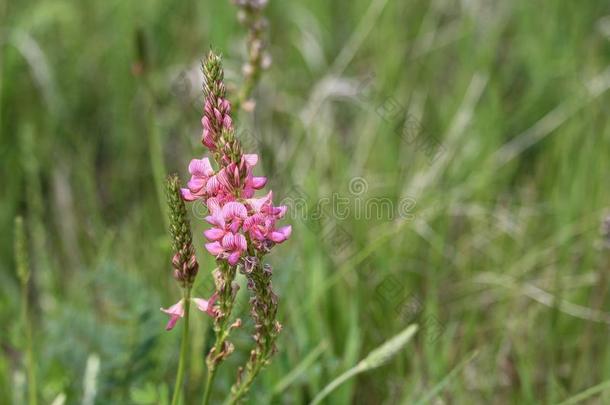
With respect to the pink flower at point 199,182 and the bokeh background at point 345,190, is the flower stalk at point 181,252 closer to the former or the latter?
the pink flower at point 199,182

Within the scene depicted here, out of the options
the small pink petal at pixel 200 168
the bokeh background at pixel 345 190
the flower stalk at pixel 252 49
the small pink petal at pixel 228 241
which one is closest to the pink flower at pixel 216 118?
the small pink petal at pixel 200 168

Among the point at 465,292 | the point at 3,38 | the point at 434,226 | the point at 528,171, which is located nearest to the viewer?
the point at 465,292

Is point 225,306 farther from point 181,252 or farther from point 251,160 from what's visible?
point 251,160

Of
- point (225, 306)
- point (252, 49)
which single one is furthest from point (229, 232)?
point (252, 49)

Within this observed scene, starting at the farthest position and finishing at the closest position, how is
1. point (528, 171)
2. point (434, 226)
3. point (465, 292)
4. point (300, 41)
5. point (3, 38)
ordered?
point (300, 41), point (3, 38), point (528, 171), point (434, 226), point (465, 292)

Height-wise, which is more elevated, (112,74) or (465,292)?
(112,74)

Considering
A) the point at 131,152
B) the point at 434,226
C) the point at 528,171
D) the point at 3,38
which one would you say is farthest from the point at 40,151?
the point at 528,171

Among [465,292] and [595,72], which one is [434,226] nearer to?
[465,292]
